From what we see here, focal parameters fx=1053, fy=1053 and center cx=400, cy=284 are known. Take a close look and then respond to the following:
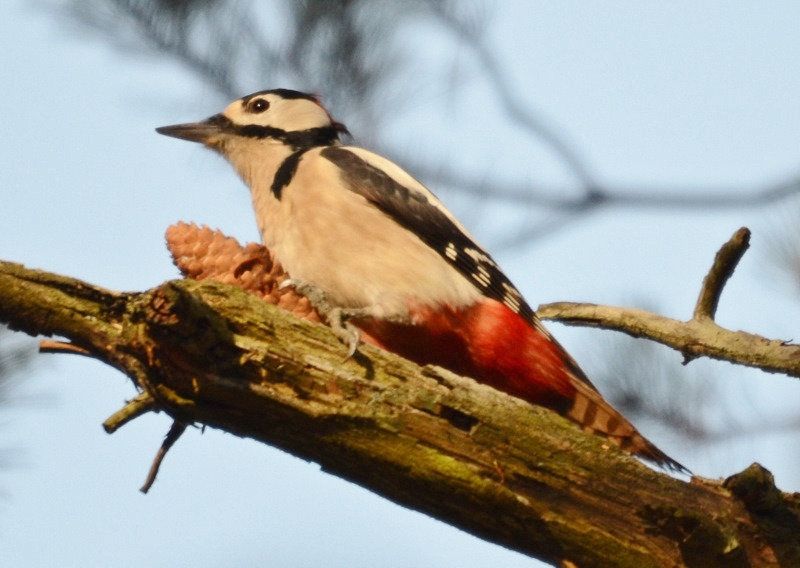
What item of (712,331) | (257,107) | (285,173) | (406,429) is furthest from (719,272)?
(257,107)

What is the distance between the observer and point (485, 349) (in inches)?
125

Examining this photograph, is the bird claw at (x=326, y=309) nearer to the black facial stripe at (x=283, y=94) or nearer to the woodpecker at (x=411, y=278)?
the woodpecker at (x=411, y=278)

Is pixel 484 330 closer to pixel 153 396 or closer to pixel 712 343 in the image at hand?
pixel 712 343

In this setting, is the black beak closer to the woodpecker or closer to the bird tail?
the woodpecker

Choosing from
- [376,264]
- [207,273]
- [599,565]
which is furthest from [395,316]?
[599,565]

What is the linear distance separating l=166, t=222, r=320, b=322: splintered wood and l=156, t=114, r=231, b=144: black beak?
1.02 meters

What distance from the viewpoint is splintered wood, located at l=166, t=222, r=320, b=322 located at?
2.78 metres

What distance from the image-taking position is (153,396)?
205 centimetres

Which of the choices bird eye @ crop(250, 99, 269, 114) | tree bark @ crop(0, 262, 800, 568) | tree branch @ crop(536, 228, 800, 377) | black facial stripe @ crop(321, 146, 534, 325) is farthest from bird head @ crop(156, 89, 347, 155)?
tree bark @ crop(0, 262, 800, 568)

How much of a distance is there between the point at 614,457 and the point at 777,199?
1.57 meters

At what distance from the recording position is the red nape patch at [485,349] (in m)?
3.12

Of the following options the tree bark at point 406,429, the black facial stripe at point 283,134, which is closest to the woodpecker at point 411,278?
the black facial stripe at point 283,134

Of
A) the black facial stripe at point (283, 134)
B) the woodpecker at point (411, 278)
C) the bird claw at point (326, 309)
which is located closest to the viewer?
the bird claw at point (326, 309)

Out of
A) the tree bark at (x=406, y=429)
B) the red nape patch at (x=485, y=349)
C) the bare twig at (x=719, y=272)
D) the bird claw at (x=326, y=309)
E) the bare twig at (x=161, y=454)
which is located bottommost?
the bare twig at (x=161, y=454)
